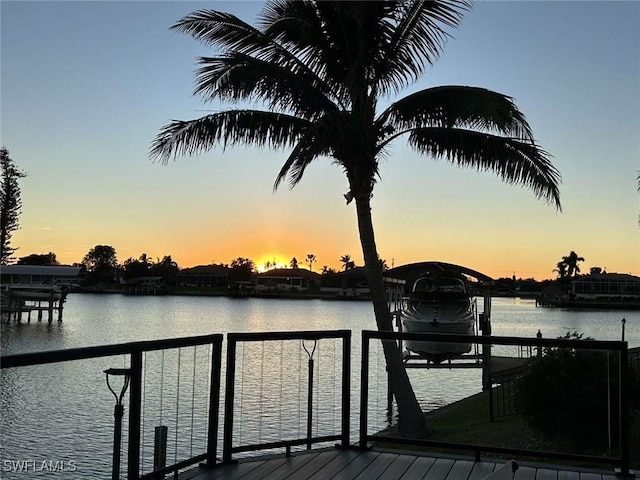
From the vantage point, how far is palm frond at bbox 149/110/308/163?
440 inches

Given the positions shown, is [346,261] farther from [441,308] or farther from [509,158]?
[509,158]

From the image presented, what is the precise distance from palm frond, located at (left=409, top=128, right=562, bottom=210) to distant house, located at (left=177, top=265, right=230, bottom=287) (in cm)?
12972

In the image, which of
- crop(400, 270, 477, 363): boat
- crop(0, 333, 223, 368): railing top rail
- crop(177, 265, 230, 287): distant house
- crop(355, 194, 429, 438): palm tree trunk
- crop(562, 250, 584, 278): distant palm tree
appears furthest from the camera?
crop(177, 265, 230, 287): distant house

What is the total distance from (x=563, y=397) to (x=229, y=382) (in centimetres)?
363

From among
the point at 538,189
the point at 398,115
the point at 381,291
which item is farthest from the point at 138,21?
the point at 538,189

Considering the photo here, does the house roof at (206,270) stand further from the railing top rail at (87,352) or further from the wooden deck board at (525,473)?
the railing top rail at (87,352)

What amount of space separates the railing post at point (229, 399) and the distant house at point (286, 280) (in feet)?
393

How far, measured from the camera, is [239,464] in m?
6.05

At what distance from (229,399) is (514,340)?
2721 mm

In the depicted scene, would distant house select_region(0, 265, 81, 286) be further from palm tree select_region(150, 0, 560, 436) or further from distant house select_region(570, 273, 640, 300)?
distant house select_region(570, 273, 640, 300)

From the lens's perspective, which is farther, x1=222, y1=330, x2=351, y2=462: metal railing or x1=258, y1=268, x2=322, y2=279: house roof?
x1=258, y1=268, x2=322, y2=279: house roof

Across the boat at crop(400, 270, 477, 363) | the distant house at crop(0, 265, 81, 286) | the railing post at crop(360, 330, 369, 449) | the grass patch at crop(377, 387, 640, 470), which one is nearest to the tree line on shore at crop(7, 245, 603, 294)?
the distant house at crop(0, 265, 81, 286)

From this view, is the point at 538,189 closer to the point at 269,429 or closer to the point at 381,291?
the point at 381,291

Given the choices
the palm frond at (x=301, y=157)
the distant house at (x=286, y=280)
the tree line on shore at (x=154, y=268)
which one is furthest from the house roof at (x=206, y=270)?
the palm frond at (x=301, y=157)
